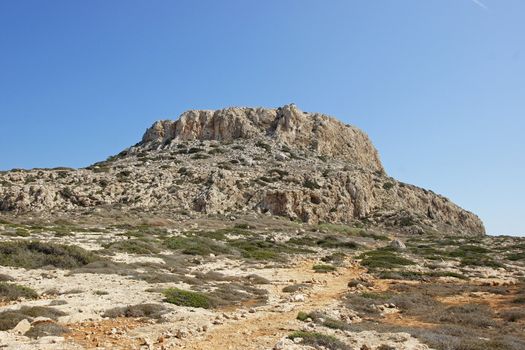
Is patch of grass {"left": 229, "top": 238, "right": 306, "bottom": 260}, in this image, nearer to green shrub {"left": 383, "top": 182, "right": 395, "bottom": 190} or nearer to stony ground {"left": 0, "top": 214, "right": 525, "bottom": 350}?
stony ground {"left": 0, "top": 214, "right": 525, "bottom": 350}

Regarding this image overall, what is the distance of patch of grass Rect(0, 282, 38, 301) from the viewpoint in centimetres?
1499

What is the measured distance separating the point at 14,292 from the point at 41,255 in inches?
271

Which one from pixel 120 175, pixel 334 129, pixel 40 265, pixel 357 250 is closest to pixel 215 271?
pixel 40 265

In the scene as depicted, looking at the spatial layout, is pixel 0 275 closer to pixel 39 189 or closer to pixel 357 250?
A: pixel 357 250

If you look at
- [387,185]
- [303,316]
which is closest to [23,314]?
[303,316]

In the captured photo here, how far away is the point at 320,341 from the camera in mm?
11320

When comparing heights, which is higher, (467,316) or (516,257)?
(516,257)

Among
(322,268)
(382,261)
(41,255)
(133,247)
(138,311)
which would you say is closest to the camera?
(138,311)

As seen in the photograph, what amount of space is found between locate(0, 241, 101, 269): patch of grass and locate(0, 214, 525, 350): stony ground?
0.22 feet

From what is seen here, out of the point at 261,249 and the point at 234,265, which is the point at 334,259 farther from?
the point at 234,265

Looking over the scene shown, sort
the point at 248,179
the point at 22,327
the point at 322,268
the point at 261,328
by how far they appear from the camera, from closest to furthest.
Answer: the point at 22,327, the point at 261,328, the point at 322,268, the point at 248,179

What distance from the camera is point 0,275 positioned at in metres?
17.5

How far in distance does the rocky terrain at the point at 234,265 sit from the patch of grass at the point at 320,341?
0.06 meters

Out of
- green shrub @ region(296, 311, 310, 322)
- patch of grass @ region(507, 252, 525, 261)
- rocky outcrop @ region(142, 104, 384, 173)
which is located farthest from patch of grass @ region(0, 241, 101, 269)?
rocky outcrop @ region(142, 104, 384, 173)
